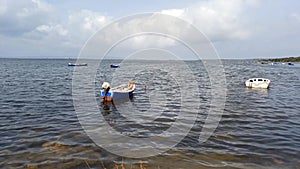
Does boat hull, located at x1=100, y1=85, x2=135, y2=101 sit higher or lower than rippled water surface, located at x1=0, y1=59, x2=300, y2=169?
higher

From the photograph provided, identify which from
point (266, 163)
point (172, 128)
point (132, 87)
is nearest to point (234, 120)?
point (172, 128)

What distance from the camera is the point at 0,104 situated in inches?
885

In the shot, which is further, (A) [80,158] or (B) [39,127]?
(B) [39,127]

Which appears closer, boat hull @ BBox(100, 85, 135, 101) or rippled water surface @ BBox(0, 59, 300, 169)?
rippled water surface @ BBox(0, 59, 300, 169)

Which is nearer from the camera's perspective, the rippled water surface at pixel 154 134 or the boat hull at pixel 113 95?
the rippled water surface at pixel 154 134

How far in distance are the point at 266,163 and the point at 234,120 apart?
7589mm

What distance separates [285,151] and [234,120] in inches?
242

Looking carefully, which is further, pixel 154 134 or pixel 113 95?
pixel 113 95

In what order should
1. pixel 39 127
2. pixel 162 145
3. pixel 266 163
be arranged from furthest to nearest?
pixel 39 127, pixel 162 145, pixel 266 163

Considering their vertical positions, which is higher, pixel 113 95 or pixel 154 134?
pixel 113 95

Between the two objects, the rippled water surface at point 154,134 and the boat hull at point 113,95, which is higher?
the boat hull at point 113,95

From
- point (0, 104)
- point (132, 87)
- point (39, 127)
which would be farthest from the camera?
point (132, 87)

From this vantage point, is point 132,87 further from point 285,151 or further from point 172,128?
point 285,151

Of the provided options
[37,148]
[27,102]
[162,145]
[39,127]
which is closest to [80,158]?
[37,148]
